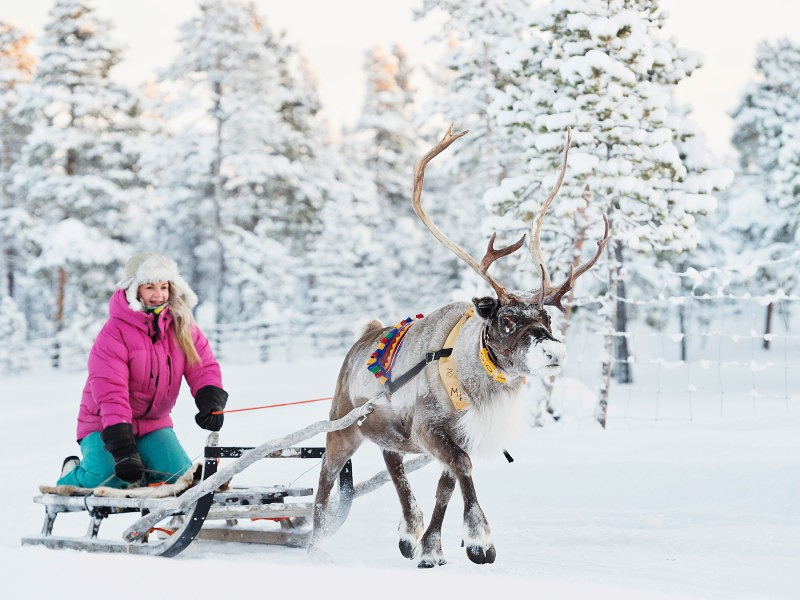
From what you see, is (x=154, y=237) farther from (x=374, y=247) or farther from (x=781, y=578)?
(x=781, y=578)

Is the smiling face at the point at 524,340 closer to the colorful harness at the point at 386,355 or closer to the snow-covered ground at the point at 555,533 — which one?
the colorful harness at the point at 386,355

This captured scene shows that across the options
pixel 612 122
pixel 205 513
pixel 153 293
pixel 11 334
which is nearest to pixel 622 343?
pixel 612 122

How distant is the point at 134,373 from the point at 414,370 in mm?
1927

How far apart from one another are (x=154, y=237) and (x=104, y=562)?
31.6 meters

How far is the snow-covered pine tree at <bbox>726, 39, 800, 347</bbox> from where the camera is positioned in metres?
24.3

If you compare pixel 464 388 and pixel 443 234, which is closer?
pixel 464 388

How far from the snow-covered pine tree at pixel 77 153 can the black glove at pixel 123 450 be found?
2124 cm

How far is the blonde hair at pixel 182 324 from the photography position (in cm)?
577

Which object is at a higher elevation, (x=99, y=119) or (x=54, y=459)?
(x=99, y=119)

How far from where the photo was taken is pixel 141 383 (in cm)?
563

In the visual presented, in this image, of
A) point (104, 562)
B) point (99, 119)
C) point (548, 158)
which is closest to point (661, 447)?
point (548, 158)

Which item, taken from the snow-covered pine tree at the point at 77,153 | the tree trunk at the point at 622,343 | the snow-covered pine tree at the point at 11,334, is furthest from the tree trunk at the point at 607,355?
the snow-covered pine tree at the point at 11,334

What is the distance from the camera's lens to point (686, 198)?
1127 centimetres

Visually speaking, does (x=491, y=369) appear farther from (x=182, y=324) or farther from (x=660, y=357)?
(x=660, y=357)
